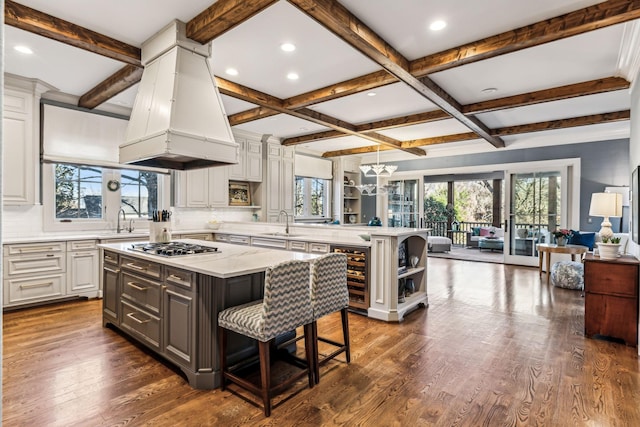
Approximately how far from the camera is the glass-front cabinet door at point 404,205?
9.24 m

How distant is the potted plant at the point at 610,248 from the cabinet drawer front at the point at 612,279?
0.40 ft

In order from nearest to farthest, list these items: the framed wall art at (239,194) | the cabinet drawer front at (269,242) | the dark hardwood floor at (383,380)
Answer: the dark hardwood floor at (383,380) → the cabinet drawer front at (269,242) → the framed wall art at (239,194)

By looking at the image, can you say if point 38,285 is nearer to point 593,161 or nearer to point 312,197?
point 312,197

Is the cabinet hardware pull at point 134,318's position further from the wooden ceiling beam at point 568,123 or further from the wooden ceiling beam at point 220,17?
the wooden ceiling beam at point 568,123

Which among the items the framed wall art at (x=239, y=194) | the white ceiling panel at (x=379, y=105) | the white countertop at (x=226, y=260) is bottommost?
the white countertop at (x=226, y=260)

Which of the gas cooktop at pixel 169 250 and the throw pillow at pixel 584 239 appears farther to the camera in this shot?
the throw pillow at pixel 584 239

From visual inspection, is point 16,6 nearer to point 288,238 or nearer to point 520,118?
point 288,238

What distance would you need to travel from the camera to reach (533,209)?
7379mm

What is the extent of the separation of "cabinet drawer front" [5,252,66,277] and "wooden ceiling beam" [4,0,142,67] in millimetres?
2619

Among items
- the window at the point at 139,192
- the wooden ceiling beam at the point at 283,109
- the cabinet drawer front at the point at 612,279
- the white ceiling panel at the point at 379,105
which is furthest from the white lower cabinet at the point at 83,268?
the cabinet drawer front at the point at 612,279

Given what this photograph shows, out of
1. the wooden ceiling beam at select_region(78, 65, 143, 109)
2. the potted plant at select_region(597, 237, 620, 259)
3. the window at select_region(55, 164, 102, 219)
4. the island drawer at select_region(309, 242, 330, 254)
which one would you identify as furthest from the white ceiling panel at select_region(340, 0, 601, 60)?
the window at select_region(55, 164, 102, 219)

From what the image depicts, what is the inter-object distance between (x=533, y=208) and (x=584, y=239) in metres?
1.30

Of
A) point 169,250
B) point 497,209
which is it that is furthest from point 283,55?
point 497,209

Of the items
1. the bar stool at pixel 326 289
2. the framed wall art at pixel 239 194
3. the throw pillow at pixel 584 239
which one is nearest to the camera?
the bar stool at pixel 326 289
